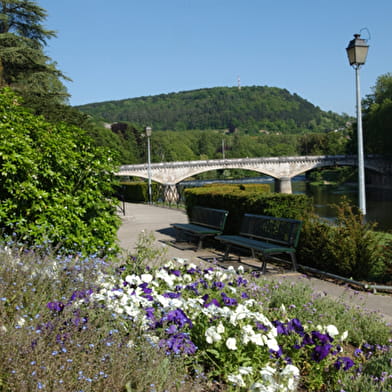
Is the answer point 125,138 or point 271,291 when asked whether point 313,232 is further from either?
point 125,138

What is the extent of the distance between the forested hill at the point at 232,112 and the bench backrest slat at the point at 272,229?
6286 inches

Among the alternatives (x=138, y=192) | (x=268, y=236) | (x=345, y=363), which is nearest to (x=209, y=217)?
(x=268, y=236)

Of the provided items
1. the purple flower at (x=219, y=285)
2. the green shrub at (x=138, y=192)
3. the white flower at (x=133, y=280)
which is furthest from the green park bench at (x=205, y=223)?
the green shrub at (x=138, y=192)

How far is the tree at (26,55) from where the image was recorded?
70.8 ft

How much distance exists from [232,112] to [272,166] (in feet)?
395

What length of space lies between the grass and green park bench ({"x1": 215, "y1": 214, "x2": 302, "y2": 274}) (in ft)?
8.45

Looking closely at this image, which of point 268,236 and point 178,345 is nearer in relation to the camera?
point 178,345

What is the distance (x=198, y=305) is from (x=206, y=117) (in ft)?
598

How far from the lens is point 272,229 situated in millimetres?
7688

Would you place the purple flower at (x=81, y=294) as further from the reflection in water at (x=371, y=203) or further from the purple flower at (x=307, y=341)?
the reflection in water at (x=371, y=203)

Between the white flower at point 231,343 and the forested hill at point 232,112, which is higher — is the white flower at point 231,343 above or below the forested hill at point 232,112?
below

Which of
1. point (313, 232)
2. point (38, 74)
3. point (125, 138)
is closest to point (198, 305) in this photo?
point (313, 232)

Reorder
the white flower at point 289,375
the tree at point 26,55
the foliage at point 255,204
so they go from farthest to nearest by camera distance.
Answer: the tree at point 26,55, the foliage at point 255,204, the white flower at point 289,375

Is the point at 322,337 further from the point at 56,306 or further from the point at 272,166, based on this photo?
Answer: the point at 272,166
